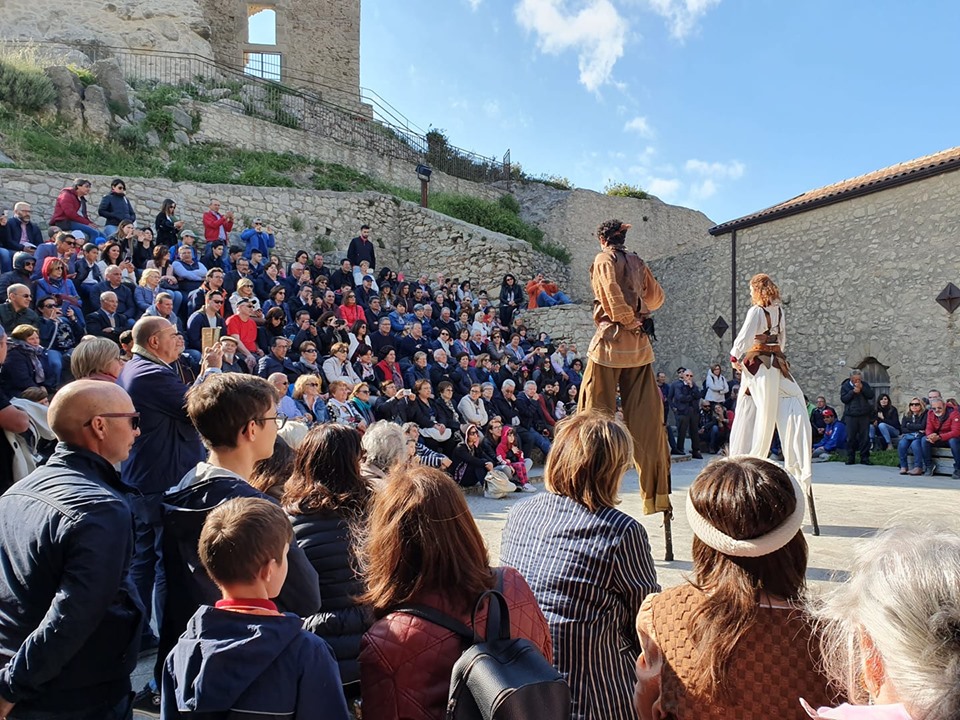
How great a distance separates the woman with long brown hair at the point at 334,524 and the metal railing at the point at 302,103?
1939 cm

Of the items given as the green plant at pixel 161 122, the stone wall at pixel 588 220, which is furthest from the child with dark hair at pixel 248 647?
the stone wall at pixel 588 220

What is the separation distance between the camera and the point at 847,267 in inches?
629

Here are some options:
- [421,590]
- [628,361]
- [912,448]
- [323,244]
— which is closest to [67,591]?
[421,590]

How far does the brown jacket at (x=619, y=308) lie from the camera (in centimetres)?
483

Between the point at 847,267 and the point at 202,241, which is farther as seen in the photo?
the point at 847,267

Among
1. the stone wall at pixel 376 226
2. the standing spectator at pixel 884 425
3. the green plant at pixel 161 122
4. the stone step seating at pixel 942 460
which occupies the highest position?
the green plant at pixel 161 122

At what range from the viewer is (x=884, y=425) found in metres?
13.8

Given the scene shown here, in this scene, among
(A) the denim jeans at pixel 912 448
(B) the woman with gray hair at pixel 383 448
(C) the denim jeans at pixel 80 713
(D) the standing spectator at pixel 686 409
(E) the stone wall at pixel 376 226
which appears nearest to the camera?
(C) the denim jeans at pixel 80 713

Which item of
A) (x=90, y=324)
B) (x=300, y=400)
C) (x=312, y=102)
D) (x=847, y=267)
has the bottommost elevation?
(x=300, y=400)

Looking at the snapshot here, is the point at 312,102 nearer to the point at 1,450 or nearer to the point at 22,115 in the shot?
the point at 22,115

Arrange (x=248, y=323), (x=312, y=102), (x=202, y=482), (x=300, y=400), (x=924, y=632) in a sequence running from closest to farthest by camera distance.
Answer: (x=924, y=632) < (x=202, y=482) < (x=300, y=400) < (x=248, y=323) < (x=312, y=102)

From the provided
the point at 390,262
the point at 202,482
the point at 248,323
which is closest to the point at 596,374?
the point at 202,482

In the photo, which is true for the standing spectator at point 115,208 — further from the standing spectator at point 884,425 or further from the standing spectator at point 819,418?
the standing spectator at point 884,425

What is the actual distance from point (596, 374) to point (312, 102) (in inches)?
787
